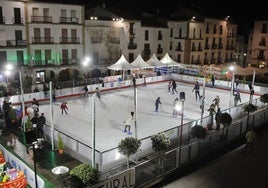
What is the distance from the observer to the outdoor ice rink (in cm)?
1784

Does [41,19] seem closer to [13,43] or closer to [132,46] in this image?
[13,43]

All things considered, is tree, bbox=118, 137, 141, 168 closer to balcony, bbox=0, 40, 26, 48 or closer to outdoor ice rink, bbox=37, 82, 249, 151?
outdoor ice rink, bbox=37, 82, 249, 151

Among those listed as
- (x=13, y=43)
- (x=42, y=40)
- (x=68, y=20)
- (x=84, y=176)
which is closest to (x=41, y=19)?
(x=42, y=40)

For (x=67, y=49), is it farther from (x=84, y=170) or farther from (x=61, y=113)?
(x=84, y=170)

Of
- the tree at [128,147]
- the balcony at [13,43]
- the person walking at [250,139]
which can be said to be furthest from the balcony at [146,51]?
the tree at [128,147]

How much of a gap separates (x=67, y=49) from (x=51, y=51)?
7.18 feet

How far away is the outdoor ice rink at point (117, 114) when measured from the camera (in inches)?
703

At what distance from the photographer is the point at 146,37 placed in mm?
47375

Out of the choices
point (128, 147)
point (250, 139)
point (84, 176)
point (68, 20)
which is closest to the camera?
point (84, 176)

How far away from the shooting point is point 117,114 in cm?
2255

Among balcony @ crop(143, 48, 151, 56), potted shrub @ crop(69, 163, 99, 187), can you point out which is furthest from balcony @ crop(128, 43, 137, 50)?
potted shrub @ crop(69, 163, 99, 187)

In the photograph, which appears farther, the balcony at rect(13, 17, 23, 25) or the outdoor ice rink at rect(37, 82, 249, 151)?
the balcony at rect(13, 17, 23, 25)

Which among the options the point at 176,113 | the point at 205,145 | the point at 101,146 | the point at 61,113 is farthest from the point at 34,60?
the point at 205,145

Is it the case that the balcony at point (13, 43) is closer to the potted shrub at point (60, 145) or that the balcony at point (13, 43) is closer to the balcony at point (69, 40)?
the balcony at point (69, 40)
